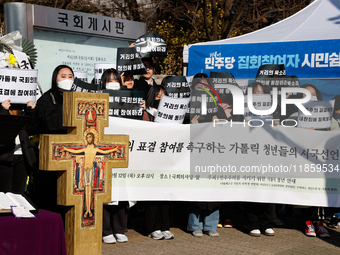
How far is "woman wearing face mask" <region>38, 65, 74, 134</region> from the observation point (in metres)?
4.59

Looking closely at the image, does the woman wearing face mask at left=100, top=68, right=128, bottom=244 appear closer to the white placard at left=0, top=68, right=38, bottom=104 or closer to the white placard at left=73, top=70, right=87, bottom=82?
the white placard at left=73, top=70, right=87, bottom=82

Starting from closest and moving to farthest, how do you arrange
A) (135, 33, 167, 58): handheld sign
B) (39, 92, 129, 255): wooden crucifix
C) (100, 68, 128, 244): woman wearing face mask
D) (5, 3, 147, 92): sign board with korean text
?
(39, 92, 129, 255): wooden crucifix
(100, 68, 128, 244): woman wearing face mask
(135, 33, 167, 58): handheld sign
(5, 3, 147, 92): sign board with korean text

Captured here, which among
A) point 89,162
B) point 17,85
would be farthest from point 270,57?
point 89,162

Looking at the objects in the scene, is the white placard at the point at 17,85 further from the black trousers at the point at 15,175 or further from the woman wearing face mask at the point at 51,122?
the black trousers at the point at 15,175

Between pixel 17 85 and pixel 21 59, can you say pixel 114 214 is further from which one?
pixel 21 59

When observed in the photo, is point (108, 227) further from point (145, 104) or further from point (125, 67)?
point (125, 67)

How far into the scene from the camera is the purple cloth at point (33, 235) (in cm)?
296

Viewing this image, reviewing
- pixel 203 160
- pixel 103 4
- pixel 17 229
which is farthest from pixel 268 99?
pixel 103 4

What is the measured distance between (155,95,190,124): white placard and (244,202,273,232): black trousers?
4.85 feet

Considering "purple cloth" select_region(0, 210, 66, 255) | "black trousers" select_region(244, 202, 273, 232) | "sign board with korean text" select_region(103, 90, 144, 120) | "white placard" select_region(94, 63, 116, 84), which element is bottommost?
"black trousers" select_region(244, 202, 273, 232)

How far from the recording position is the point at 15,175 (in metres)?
4.89

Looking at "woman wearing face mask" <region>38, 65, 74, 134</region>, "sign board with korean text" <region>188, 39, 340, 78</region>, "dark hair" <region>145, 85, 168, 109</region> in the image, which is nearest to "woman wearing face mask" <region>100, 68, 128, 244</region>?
"dark hair" <region>145, 85, 168, 109</region>

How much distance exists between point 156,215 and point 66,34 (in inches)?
159

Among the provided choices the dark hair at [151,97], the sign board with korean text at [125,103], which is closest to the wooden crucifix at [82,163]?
the sign board with korean text at [125,103]
